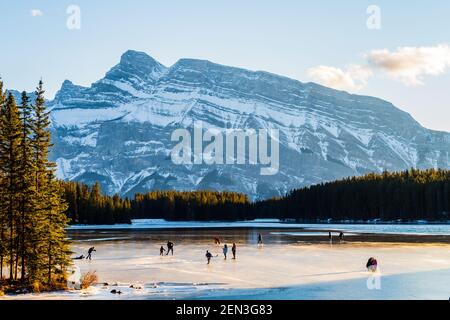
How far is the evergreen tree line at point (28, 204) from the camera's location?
150 feet

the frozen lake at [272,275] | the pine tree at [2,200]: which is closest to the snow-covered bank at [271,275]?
the frozen lake at [272,275]

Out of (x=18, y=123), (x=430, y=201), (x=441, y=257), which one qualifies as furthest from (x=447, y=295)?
(x=430, y=201)

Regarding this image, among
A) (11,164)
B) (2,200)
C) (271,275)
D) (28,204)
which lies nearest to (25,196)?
(28,204)

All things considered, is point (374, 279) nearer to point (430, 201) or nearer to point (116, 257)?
point (116, 257)

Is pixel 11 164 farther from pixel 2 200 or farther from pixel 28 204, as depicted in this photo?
pixel 28 204

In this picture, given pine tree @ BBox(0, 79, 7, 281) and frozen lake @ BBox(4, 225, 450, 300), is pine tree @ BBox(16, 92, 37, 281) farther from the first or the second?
frozen lake @ BBox(4, 225, 450, 300)

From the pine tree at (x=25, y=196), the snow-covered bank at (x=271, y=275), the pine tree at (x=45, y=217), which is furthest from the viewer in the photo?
the pine tree at (x=25, y=196)

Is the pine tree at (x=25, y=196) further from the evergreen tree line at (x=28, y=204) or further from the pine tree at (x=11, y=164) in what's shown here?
the pine tree at (x=11, y=164)

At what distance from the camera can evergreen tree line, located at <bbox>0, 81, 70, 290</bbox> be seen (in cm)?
4584

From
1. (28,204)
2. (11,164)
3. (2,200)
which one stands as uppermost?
(11,164)

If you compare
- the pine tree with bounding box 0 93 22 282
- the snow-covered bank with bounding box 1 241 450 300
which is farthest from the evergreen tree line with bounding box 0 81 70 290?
the snow-covered bank with bounding box 1 241 450 300

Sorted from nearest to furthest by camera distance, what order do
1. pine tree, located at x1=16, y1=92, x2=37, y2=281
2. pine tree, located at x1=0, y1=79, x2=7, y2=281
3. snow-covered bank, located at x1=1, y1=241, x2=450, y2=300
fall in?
1. snow-covered bank, located at x1=1, y1=241, x2=450, y2=300
2. pine tree, located at x1=16, y1=92, x2=37, y2=281
3. pine tree, located at x1=0, y1=79, x2=7, y2=281

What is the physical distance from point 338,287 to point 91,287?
17.7 metres

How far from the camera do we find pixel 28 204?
152 feet
